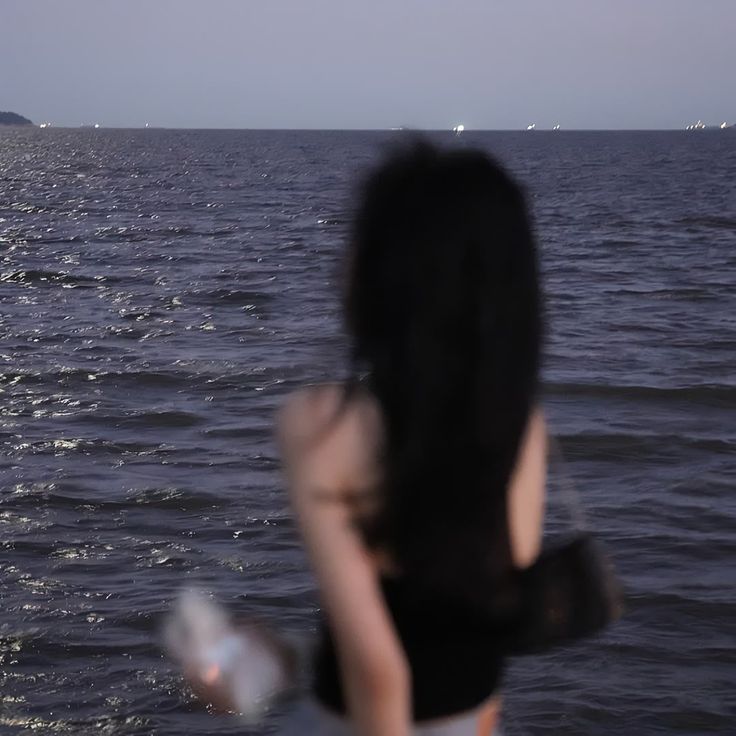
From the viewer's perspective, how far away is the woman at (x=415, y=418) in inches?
59.9

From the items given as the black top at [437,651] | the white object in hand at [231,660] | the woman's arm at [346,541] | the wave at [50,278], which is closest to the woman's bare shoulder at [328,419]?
the woman's arm at [346,541]

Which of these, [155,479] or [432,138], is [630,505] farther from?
[432,138]

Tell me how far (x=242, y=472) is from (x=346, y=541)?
22.0ft

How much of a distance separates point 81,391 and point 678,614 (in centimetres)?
630

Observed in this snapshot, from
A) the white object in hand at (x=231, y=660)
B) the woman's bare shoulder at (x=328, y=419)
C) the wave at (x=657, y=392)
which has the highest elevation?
the woman's bare shoulder at (x=328, y=419)

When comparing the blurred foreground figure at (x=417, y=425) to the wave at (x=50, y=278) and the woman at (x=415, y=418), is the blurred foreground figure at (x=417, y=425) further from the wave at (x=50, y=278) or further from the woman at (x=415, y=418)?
the wave at (x=50, y=278)

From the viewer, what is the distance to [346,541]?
1.55 meters

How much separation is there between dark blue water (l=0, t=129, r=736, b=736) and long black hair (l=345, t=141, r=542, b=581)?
11 centimetres

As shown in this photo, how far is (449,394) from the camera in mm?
1533

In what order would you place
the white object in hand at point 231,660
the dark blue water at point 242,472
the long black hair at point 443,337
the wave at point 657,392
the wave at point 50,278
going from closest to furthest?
the long black hair at point 443,337
the white object in hand at point 231,660
the dark blue water at point 242,472
the wave at point 657,392
the wave at point 50,278

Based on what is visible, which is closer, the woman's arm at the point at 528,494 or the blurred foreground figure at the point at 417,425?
the blurred foreground figure at the point at 417,425

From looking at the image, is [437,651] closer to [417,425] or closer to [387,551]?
[387,551]

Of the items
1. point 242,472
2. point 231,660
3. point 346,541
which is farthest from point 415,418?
point 242,472

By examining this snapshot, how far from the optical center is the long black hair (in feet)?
4.98
